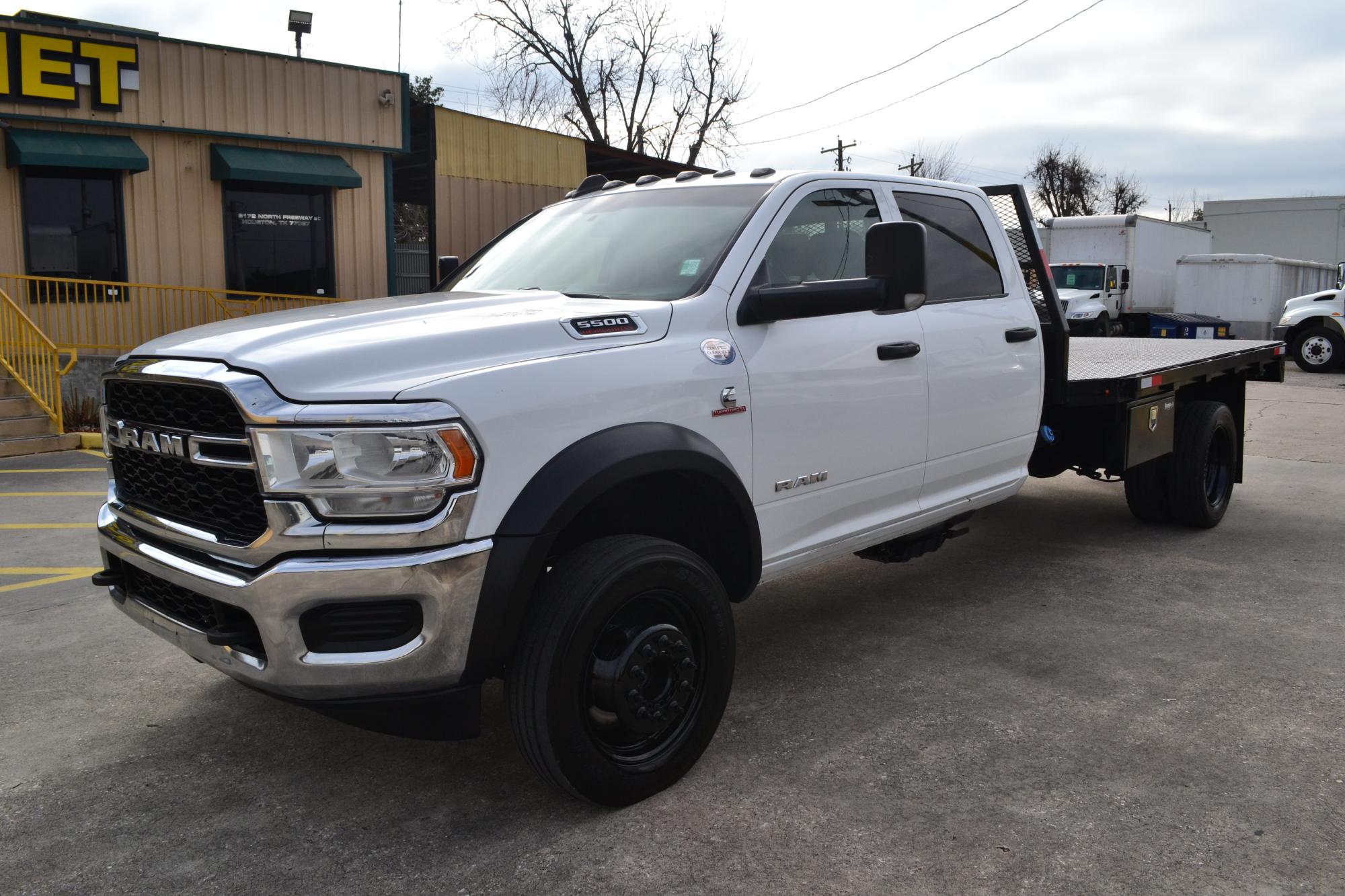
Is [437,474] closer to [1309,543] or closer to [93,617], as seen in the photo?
[93,617]

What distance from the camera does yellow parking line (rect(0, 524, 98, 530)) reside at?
278 inches

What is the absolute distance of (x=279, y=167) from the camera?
15.4 m

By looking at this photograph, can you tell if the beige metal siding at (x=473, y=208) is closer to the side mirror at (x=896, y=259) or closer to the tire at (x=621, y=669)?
the side mirror at (x=896, y=259)

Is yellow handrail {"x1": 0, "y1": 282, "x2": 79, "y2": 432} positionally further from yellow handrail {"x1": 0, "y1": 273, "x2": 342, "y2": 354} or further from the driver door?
the driver door

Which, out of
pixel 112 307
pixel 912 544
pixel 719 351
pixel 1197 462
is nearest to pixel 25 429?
pixel 112 307

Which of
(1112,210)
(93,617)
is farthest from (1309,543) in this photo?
(1112,210)

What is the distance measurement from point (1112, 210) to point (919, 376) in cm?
7429

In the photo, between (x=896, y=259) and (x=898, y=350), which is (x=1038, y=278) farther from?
(x=896, y=259)

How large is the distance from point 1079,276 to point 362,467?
25836mm

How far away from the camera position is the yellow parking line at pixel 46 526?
278 inches

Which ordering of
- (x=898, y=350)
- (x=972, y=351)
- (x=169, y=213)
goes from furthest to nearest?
(x=169, y=213), (x=972, y=351), (x=898, y=350)

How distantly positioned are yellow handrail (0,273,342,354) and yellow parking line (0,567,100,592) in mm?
7494

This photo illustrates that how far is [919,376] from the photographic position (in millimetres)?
4207

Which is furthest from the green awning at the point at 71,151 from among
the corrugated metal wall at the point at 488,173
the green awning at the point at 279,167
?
the corrugated metal wall at the point at 488,173
